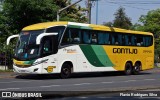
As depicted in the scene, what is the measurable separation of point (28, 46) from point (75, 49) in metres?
3.22

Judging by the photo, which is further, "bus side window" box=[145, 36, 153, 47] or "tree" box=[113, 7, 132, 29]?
"tree" box=[113, 7, 132, 29]

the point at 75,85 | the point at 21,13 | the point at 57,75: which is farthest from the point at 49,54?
the point at 21,13

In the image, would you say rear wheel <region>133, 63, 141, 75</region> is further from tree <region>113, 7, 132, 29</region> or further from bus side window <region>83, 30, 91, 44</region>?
tree <region>113, 7, 132, 29</region>

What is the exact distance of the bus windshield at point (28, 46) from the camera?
82.4 ft

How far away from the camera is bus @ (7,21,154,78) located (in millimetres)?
25172

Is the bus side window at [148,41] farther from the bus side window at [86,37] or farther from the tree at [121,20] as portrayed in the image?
the tree at [121,20]

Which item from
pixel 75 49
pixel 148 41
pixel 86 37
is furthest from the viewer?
pixel 148 41

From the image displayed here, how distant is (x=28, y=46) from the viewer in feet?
83.1

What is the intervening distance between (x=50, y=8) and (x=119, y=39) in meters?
10.1

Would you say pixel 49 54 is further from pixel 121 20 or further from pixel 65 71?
pixel 121 20

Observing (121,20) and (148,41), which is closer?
(148,41)

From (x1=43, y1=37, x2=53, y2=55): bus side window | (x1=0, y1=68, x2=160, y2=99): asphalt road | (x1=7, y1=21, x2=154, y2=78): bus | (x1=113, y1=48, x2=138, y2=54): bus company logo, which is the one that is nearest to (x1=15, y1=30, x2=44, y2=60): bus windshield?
(x1=7, y1=21, x2=154, y2=78): bus

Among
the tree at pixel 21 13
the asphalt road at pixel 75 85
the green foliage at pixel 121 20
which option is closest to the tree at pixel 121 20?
the green foliage at pixel 121 20

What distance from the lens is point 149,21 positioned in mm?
79375
